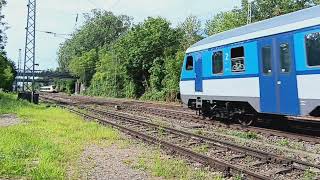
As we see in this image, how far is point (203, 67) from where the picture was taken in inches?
725

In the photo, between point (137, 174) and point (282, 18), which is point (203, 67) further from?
point (137, 174)

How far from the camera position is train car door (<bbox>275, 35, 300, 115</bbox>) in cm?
1305

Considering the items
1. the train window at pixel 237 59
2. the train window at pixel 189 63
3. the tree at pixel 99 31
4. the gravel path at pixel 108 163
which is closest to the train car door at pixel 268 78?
the train window at pixel 237 59

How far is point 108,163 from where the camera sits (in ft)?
34.2

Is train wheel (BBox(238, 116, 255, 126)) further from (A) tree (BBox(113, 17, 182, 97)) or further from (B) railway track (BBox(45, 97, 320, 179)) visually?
(A) tree (BBox(113, 17, 182, 97))

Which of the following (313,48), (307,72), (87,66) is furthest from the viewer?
(87,66)

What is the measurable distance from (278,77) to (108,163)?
6060 millimetres

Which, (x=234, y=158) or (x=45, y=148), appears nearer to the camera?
(x=234, y=158)

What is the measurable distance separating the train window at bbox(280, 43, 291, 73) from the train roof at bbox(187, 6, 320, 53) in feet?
1.54

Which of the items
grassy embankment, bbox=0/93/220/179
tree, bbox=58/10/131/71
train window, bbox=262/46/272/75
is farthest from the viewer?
tree, bbox=58/10/131/71

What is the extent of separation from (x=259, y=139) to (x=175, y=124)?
588 cm

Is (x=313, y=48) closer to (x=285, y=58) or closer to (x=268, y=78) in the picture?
(x=285, y=58)

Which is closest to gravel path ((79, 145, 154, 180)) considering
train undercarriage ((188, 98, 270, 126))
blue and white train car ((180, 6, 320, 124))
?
blue and white train car ((180, 6, 320, 124))

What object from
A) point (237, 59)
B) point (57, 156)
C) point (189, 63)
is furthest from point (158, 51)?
point (57, 156)
